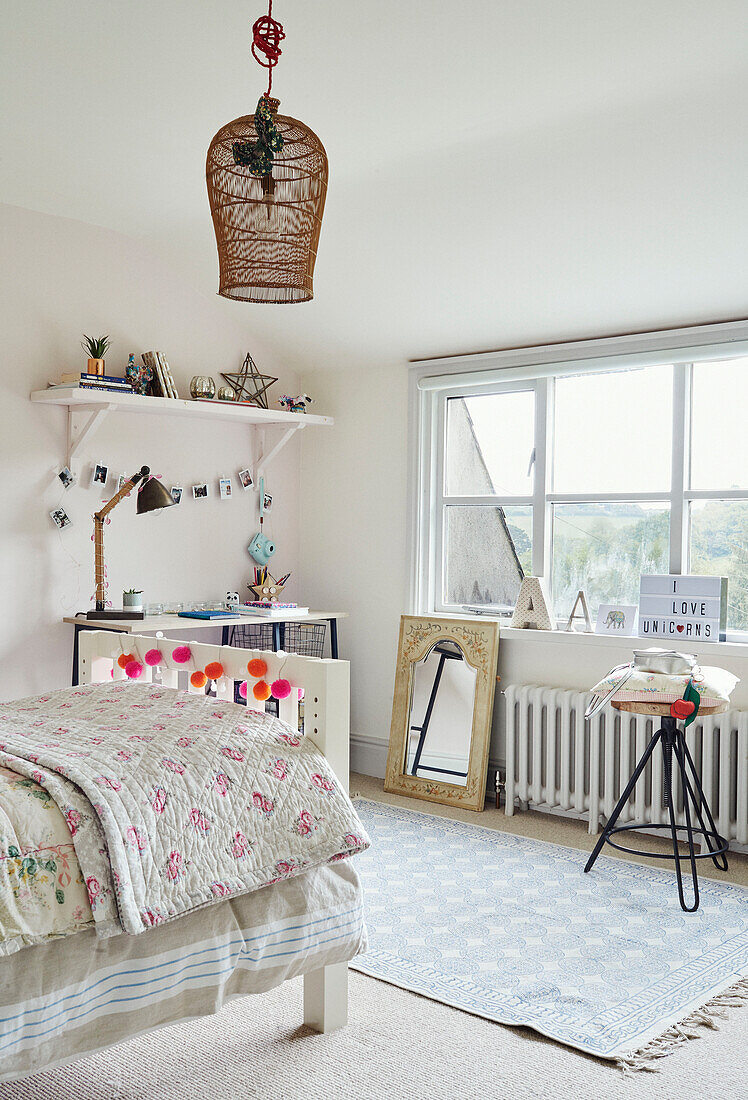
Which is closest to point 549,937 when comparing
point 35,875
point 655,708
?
point 655,708

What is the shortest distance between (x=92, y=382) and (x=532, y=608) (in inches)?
81.9

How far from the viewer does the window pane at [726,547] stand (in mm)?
3812

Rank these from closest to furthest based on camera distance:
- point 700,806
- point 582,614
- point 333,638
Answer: point 700,806
point 582,614
point 333,638

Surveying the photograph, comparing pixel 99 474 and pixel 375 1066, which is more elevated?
pixel 99 474

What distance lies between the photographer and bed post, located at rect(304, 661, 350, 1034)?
2277 millimetres

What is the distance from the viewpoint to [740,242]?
338 cm

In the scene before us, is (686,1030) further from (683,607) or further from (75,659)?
(75,659)

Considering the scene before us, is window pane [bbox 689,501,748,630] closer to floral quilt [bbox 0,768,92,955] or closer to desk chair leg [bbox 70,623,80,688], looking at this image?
desk chair leg [bbox 70,623,80,688]

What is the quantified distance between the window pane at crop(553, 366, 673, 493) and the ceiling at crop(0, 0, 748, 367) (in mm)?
253

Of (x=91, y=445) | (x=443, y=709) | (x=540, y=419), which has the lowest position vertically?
(x=443, y=709)

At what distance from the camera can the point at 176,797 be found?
1.91 m

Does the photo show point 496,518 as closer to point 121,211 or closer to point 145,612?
point 145,612

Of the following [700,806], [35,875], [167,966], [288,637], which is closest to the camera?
[35,875]

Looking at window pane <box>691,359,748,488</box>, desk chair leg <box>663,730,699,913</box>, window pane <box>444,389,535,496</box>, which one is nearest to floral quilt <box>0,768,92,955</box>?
desk chair leg <box>663,730,699,913</box>
